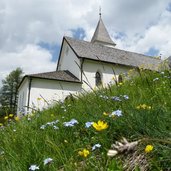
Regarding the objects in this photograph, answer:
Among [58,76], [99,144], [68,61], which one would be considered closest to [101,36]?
[68,61]

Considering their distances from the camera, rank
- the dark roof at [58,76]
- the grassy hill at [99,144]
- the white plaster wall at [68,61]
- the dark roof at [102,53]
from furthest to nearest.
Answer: the dark roof at [102,53] → the white plaster wall at [68,61] → the dark roof at [58,76] → the grassy hill at [99,144]

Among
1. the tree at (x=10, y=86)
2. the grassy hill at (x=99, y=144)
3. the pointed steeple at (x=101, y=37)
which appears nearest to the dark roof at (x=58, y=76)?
the pointed steeple at (x=101, y=37)

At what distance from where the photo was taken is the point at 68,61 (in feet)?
90.5

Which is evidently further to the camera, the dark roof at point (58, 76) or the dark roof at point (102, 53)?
the dark roof at point (102, 53)

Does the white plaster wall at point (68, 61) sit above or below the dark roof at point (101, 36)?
below

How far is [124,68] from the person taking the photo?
2683 cm

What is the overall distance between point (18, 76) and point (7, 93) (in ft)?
15.8

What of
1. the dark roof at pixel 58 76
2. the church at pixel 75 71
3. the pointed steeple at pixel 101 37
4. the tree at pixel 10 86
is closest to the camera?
the church at pixel 75 71

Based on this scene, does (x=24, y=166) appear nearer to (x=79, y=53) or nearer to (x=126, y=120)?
(x=126, y=120)

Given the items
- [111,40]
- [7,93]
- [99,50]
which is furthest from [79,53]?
[7,93]

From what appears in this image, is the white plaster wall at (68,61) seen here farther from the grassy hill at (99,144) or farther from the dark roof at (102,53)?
the grassy hill at (99,144)

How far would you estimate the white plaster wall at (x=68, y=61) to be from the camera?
25.5 meters

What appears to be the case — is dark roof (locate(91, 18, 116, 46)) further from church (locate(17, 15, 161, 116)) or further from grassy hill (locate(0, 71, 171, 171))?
grassy hill (locate(0, 71, 171, 171))

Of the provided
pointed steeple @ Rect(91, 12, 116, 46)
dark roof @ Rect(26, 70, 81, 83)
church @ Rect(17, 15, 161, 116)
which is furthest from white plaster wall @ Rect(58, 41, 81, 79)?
pointed steeple @ Rect(91, 12, 116, 46)
